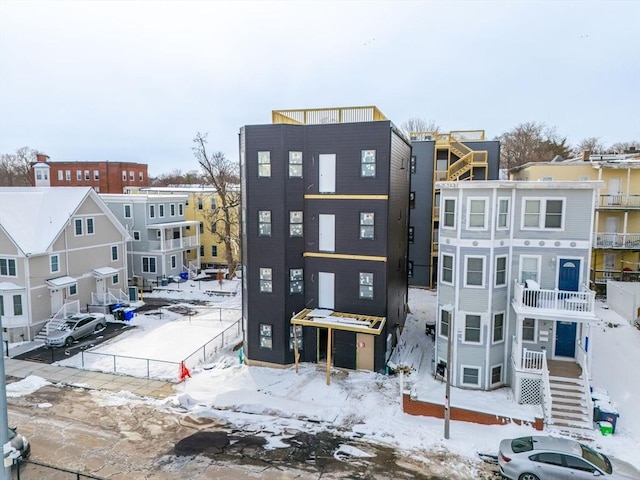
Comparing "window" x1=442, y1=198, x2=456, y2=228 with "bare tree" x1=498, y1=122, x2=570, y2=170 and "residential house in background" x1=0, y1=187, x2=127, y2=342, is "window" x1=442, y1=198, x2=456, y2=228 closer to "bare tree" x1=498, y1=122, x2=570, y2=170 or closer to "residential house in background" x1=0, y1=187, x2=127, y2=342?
"residential house in background" x1=0, y1=187, x2=127, y2=342

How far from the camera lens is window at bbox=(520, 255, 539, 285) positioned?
66.8 feet

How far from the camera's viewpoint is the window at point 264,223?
23.2 metres

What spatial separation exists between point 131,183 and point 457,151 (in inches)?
2275

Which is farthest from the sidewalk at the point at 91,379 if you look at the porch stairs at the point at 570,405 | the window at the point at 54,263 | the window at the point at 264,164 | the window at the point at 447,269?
the porch stairs at the point at 570,405

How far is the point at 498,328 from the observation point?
68.1 ft

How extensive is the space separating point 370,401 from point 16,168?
98.0 metres

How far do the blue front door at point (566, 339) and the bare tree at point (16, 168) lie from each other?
3460 inches

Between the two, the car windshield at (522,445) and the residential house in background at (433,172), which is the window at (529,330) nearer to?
the car windshield at (522,445)

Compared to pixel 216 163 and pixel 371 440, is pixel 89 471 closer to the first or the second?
pixel 371 440

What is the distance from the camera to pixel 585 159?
36000 mm

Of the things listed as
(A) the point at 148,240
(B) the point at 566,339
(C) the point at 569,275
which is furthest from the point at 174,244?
(C) the point at 569,275

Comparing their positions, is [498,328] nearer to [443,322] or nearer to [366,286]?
[443,322]

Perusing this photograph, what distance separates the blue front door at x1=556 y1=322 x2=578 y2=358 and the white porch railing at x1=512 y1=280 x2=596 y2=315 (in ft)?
5.71

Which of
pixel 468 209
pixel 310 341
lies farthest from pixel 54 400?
pixel 468 209
